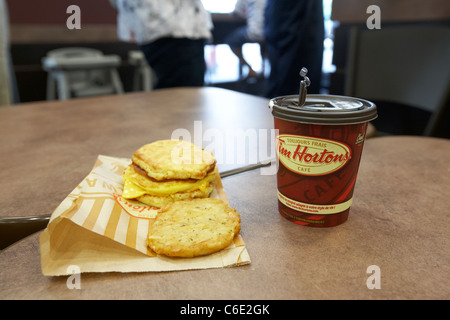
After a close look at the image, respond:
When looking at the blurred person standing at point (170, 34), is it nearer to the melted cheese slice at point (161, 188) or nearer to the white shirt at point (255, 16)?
the melted cheese slice at point (161, 188)

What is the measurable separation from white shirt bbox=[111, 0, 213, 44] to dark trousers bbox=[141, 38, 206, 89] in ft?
0.16

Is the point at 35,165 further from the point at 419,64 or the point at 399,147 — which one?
the point at 419,64

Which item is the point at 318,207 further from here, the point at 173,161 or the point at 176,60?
the point at 176,60

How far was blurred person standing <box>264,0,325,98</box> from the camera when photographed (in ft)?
7.55

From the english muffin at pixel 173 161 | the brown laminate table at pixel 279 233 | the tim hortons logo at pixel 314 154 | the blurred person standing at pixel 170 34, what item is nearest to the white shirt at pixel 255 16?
the blurred person standing at pixel 170 34

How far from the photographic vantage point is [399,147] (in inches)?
37.5

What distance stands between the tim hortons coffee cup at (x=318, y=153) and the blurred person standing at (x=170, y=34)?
4.83ft

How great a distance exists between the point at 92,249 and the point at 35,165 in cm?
52

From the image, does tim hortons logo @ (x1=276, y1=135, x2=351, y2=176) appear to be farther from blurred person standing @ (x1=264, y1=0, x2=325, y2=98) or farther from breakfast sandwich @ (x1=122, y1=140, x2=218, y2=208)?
blurred person standing @ (x1=264, y1=0, x2=325, y2=98)

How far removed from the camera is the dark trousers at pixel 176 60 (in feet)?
6.32

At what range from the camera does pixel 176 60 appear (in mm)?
1972

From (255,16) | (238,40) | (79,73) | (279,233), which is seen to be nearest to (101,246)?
(279,233)

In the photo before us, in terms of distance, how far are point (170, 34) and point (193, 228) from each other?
1.59 metres

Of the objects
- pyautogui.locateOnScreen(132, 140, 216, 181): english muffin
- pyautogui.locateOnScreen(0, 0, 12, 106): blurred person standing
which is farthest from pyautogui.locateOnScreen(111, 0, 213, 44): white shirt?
pyautogui.locateOnScreen(132, 140, 216, 181): english muffin
